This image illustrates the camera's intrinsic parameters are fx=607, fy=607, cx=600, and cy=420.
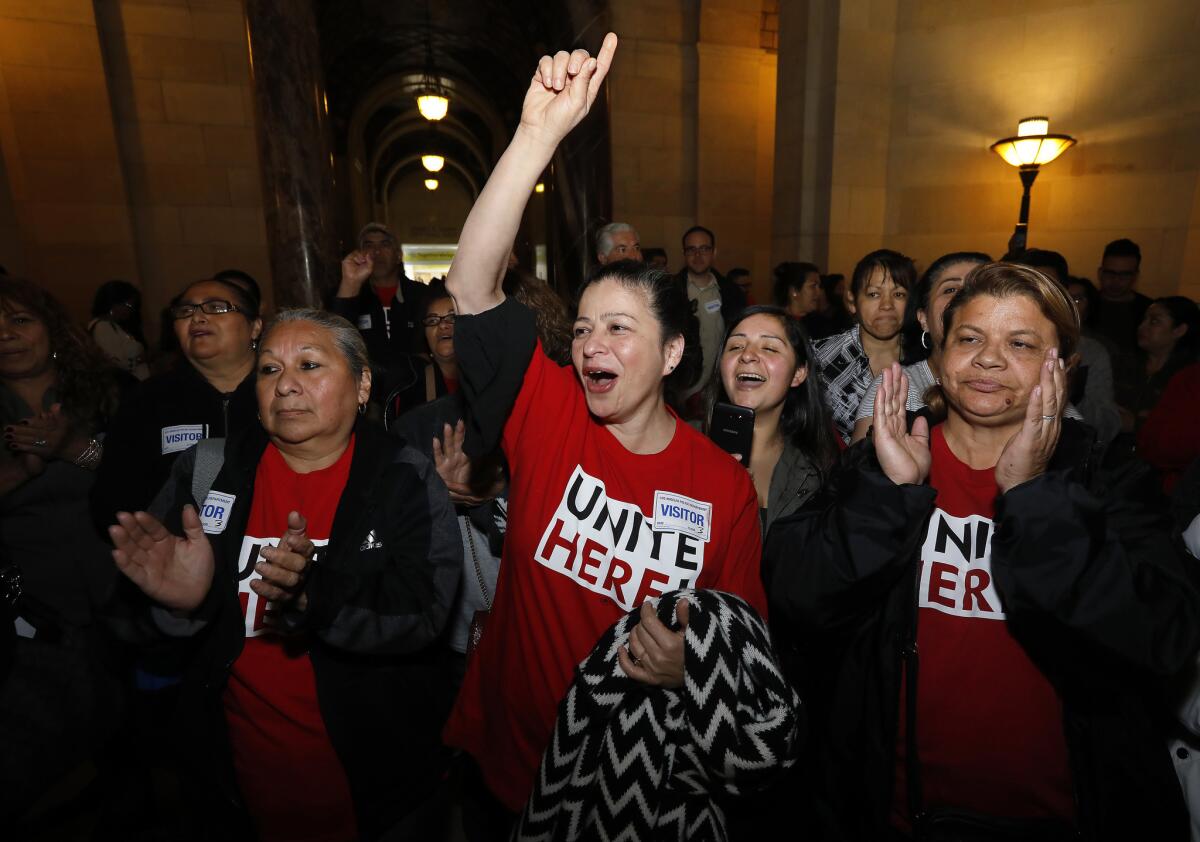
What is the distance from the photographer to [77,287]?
701 cm

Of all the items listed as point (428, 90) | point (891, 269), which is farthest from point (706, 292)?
point (428, 90)

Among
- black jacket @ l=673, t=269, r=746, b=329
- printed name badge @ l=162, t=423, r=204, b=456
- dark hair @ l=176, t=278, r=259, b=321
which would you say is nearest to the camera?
printed name badge @ l=162, t=423, r=204, b=456

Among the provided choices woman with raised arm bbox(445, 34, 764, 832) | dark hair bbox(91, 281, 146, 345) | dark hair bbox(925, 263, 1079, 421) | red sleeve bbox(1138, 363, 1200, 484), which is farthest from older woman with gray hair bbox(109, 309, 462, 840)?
dark hair bbox(91, 281, 146, 345)

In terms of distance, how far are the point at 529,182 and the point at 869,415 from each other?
5.67 feet

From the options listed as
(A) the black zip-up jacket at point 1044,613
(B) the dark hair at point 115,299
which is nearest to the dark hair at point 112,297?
(B) the dark hair at point 115,299

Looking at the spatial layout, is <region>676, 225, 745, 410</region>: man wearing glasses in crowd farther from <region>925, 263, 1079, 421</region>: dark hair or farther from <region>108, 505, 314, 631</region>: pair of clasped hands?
<region>108, 505, 314, 631</region>: pair of clasped hands

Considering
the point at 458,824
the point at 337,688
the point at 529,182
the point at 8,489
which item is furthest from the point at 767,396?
the point at 8,489

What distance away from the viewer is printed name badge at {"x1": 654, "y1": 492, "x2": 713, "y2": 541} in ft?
5.12

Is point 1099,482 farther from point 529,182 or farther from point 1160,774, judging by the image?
point 529,182

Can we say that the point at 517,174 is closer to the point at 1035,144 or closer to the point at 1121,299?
the point at 1121,299

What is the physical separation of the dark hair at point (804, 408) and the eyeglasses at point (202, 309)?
209 cm

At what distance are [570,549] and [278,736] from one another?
101 centimetres

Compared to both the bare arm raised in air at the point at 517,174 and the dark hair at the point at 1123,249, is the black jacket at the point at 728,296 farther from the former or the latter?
the bare arm raised in air at the point at 517,174

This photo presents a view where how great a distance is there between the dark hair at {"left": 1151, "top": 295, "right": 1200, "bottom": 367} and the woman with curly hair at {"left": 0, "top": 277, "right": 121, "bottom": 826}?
21.1ft
